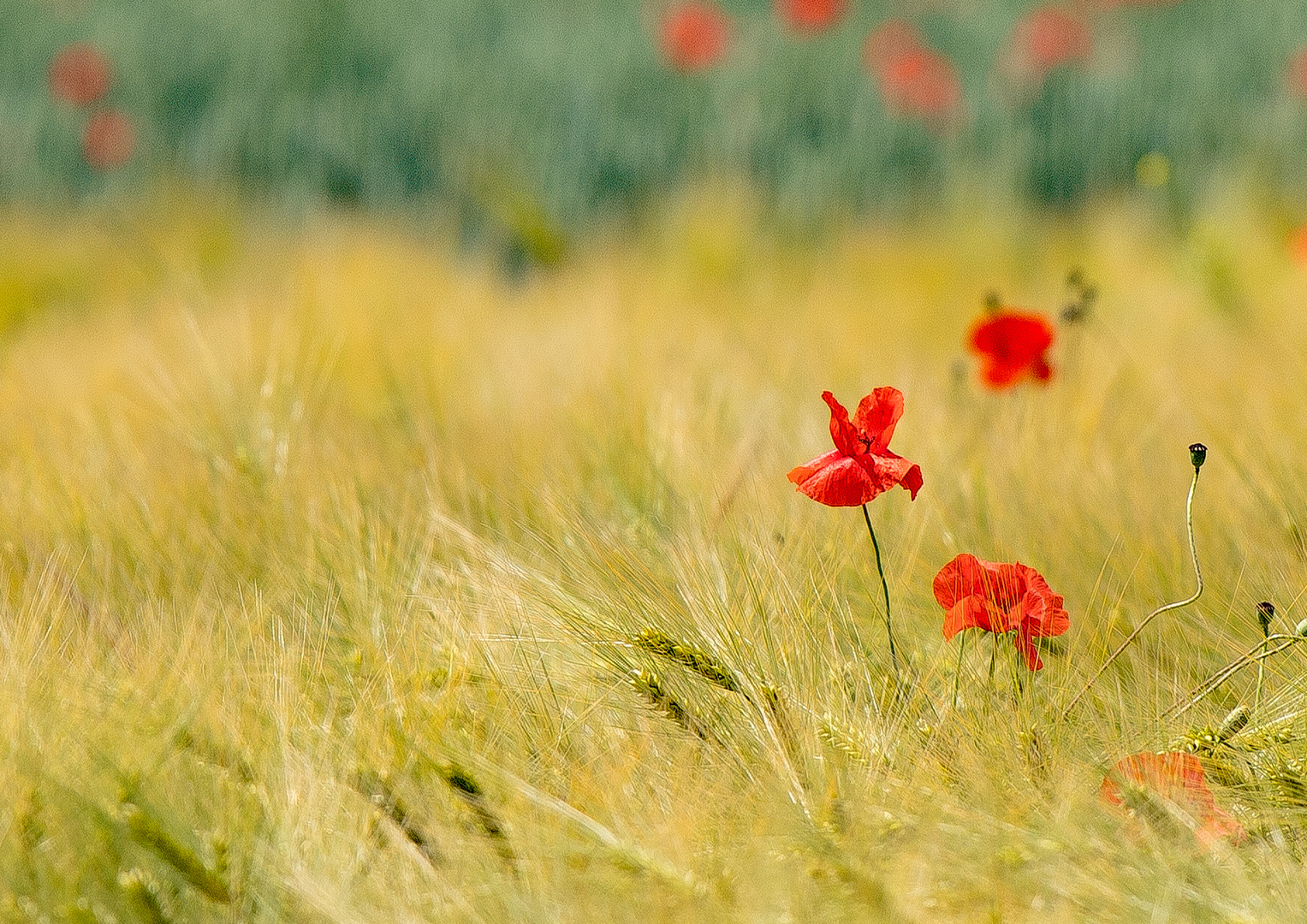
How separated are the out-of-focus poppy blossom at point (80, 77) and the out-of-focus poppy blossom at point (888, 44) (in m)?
1.49

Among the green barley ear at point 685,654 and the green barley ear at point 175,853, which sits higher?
the green barley ear at point 685,654

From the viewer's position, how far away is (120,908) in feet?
1.99

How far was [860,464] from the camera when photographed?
732 millimetres

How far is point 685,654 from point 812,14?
2.06m

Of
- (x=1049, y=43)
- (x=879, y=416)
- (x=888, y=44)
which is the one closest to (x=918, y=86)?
(x=888, y=44)

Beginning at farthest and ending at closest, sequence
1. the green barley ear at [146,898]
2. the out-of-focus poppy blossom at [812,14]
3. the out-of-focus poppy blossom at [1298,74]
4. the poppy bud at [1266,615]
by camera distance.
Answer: the out-of-focus poppy blossom at [812,14]
the out-of-focus poppy blossom at [1298,74]
the poppy bud at [1266,615]
the green barley ear at [146,898]

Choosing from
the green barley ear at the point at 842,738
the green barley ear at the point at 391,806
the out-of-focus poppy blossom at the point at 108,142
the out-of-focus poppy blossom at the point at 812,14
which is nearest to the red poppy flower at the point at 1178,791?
the green barley ear at the point at 842,738

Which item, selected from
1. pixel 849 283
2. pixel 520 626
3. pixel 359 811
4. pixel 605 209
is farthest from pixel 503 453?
pixel 605 209

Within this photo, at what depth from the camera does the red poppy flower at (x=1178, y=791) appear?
61cm

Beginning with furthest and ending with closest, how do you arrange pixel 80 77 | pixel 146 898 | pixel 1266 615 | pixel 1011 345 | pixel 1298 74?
pixel 80 77
pixel 1298 74
pixel 1011 345
pixel 1266 615
pixel 146 898

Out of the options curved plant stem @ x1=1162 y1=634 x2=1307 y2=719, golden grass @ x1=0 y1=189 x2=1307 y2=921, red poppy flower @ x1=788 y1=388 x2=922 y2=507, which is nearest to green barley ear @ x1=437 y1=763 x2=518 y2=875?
golden grass @ x1=0 y1=189 x2=1307 y2=921

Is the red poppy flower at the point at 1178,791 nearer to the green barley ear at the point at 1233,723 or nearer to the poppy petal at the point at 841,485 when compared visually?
the green barley ear at the point at 1233,723

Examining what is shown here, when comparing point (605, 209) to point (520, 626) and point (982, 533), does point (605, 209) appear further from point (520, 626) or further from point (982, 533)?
point (520, 626)

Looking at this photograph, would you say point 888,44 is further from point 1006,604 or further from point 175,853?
point 175,853
